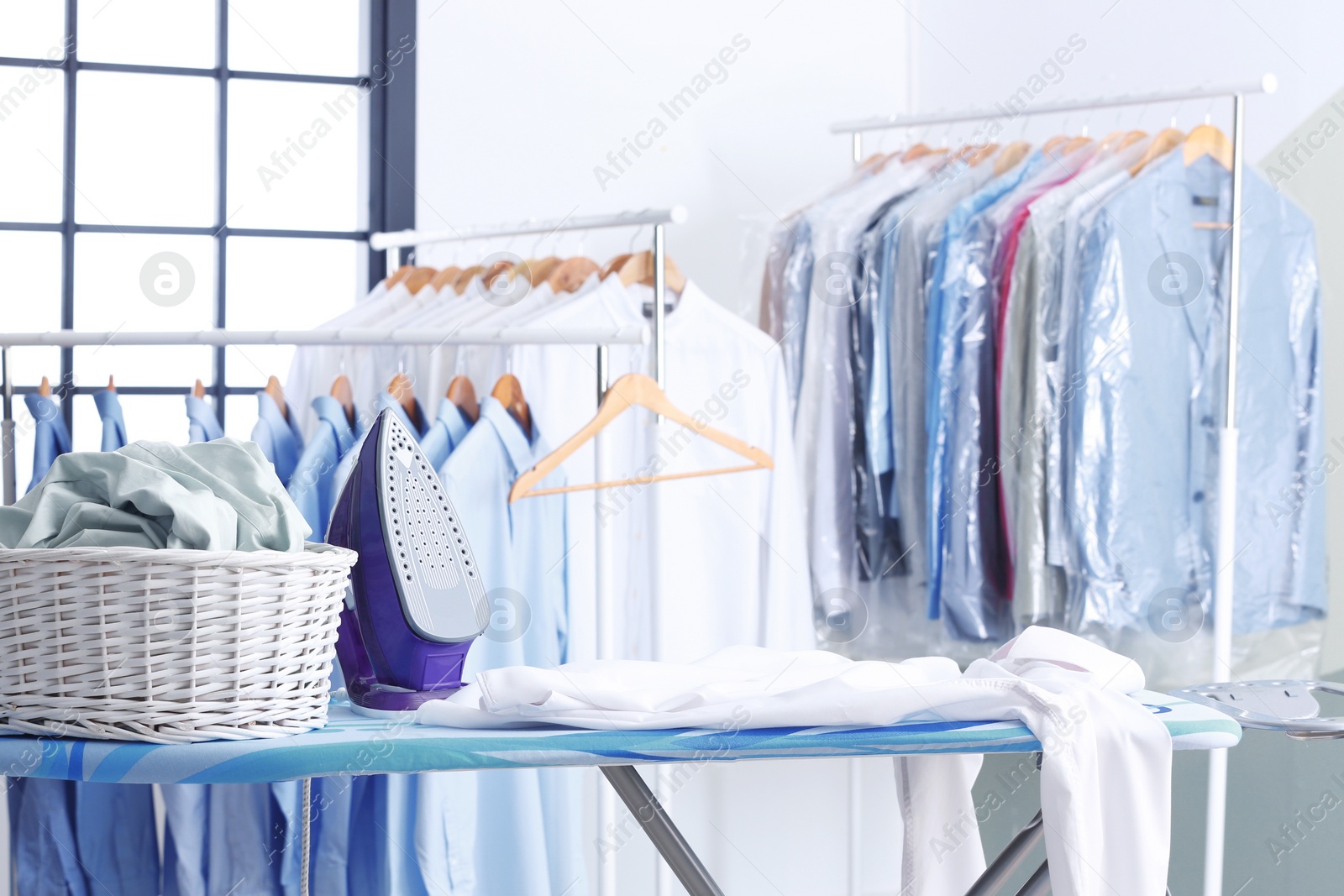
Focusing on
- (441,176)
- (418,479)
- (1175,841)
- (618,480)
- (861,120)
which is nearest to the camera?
(418,479)

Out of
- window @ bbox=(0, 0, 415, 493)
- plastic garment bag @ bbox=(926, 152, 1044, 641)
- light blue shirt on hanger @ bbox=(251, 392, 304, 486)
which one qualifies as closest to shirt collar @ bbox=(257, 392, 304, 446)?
light blue shirt on hanger @ bbox=(251, 392, 304, 486)

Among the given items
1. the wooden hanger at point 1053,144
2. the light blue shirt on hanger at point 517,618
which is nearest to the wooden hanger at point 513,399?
the light blue shirt on hanger at point 517,618

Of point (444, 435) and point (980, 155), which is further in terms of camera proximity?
point (980, 155)

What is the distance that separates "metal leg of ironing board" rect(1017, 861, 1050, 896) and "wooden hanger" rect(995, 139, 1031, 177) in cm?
146

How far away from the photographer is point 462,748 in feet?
3.22

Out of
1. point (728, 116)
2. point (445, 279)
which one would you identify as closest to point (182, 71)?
point (445, 279)

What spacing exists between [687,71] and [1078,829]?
6.71ft

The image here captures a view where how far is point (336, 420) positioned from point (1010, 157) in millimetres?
1300

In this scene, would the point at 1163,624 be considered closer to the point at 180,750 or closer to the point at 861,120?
the point at 861,120

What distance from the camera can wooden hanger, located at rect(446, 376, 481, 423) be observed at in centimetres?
176

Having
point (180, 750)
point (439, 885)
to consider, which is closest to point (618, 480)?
point (439, 885)

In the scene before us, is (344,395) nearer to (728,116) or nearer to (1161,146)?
(728,116)

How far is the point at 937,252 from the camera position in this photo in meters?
2.13

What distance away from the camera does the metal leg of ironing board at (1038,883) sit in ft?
3.63
